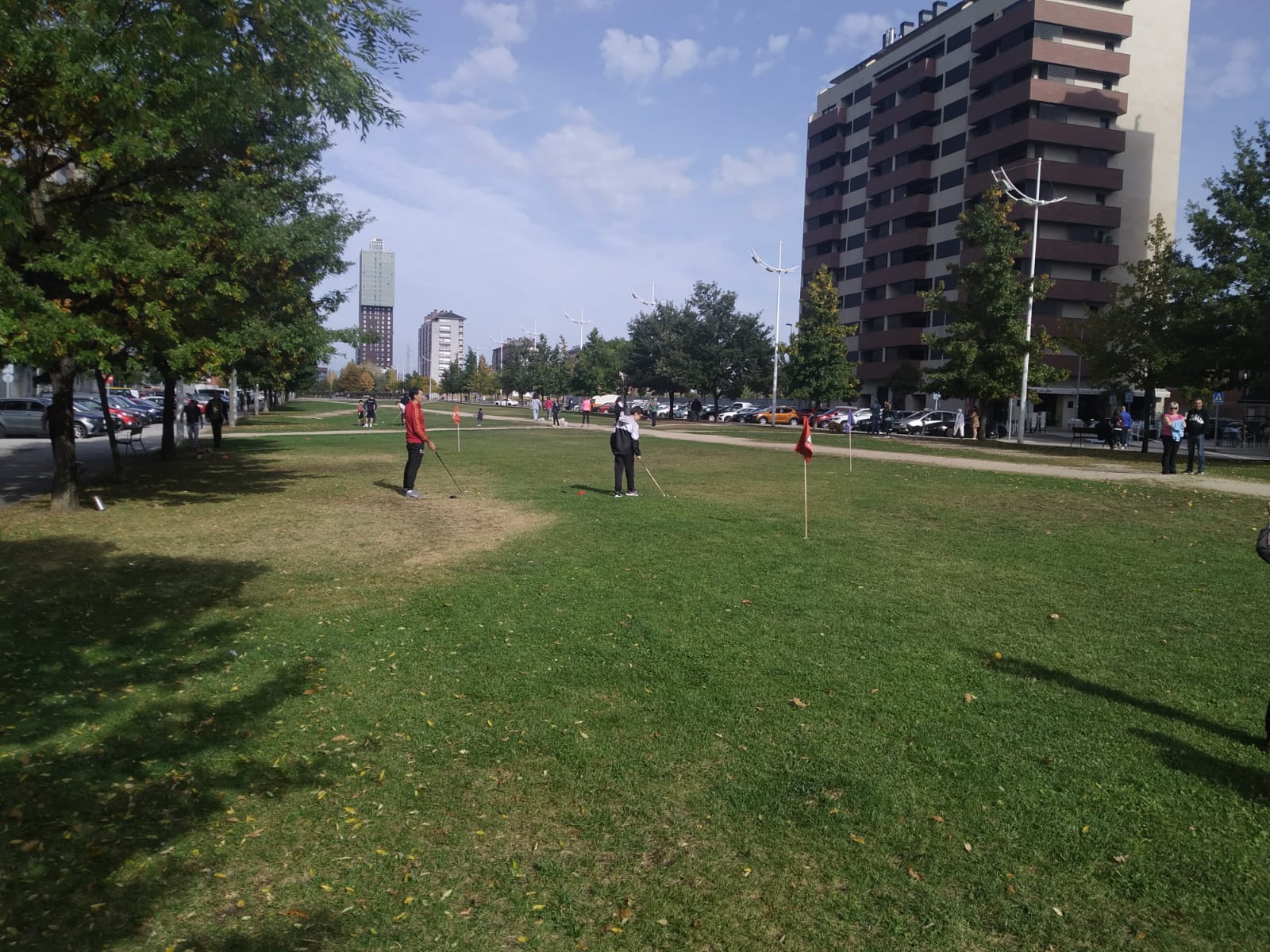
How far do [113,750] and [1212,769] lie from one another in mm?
6289

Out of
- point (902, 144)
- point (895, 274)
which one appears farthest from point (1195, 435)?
point (902, 144)

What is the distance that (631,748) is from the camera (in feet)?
16.3

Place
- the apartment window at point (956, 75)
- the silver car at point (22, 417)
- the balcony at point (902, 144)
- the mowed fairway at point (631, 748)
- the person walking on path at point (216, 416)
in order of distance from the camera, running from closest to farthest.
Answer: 1. the mowed fairway at point (631, 748)
2. the person walking on path at point (216, 416)
3. the silver car at point (22, 417)
4. the apartment window at point (956, 75)
5. the balcony at point (902, 144)

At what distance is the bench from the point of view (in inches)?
960

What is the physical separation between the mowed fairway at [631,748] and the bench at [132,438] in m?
14.3

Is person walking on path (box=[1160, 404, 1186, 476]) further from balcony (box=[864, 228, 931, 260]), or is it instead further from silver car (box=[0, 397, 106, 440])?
balcony (box=[864, 228, 931, 260])

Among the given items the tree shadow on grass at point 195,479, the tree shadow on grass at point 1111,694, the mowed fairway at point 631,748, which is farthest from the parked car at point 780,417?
the tree shadow on grass at point 1111,694

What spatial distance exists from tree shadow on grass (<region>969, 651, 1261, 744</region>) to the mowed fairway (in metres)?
0.03

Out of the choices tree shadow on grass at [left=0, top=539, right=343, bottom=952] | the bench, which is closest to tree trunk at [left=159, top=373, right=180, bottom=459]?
the bench

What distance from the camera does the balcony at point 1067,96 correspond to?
62.3m

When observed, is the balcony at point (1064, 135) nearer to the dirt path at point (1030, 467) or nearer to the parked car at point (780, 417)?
the parked car at point (780, 417)

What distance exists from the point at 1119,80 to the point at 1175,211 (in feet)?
36.8

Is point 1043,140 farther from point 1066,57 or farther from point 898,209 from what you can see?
point 898,209

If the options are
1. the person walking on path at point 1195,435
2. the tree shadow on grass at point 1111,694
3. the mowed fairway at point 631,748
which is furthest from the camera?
the person walking on path at point 1195,435
